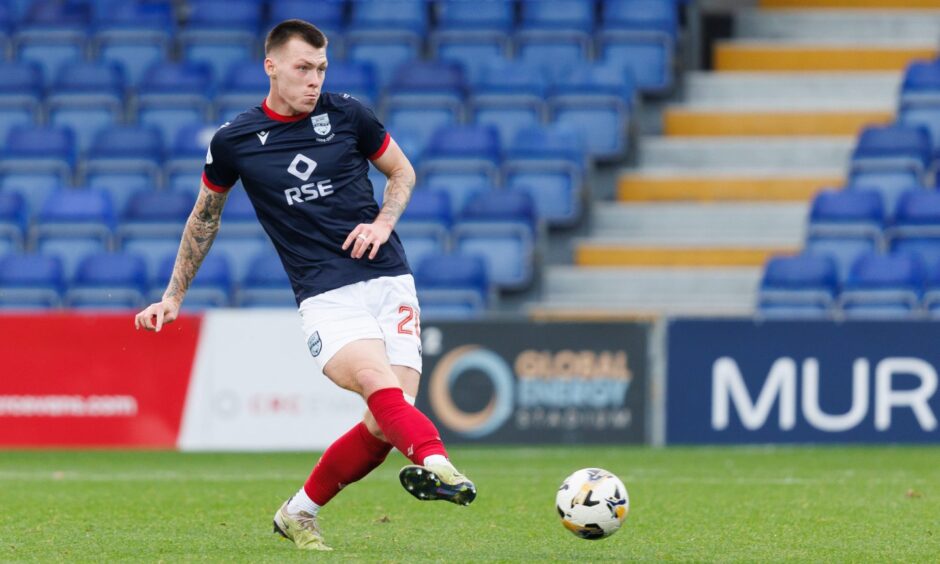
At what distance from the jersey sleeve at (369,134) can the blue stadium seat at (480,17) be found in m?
12.1

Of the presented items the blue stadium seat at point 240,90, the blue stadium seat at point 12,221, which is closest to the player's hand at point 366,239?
the blue stadium seat at point 12,221

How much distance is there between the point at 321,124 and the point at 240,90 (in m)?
11.8

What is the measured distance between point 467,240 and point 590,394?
3071 millimetres

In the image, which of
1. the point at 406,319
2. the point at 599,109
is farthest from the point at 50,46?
the point at 406,319

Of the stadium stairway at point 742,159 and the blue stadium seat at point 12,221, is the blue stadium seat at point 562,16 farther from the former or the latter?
the blue stadium seat at point 12,221

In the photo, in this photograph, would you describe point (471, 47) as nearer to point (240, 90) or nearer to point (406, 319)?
point (240, 90)

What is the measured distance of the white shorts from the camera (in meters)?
6.13

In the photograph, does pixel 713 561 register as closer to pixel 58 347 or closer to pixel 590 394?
pixel 590 394

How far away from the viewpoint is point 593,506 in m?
6.02

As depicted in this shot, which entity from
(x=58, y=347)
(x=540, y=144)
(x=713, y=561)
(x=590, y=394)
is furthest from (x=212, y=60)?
(x=713, y=561)

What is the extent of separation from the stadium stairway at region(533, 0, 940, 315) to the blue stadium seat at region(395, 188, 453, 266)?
1.10 meters

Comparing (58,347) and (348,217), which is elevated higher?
(348,217)

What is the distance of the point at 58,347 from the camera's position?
13.1 metres

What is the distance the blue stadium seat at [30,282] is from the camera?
15.5 metres
